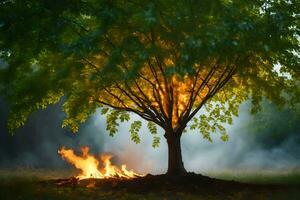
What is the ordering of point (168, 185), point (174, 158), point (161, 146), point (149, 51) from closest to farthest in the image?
point (149, 51) < point (168, 185) < point (174, 158) < point (161, 146)

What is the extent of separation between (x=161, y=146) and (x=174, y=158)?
92.0 feet

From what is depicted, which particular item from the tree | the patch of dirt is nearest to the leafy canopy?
the tree

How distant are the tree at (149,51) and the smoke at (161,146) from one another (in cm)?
1279

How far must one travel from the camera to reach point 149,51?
14.1 metres

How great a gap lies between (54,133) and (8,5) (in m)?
26.6

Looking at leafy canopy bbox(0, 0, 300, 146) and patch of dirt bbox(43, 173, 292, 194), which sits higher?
leafy canopy bbox(0, 0, 300, 146)

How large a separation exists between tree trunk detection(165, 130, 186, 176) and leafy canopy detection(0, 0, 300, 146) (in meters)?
0.41

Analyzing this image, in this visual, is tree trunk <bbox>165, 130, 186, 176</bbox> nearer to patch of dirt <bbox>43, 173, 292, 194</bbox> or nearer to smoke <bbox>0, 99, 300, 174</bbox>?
patch of dirt <bbox>43, 173, 292, 194</bbox>

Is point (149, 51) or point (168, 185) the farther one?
point (168, 185)

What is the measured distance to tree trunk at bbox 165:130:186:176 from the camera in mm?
19469

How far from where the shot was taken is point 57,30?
1157 cm

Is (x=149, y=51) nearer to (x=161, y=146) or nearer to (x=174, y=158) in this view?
(x=174, y=158)

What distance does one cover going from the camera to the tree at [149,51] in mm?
11859

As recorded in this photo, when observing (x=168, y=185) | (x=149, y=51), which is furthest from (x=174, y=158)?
(x=149, y=51)
